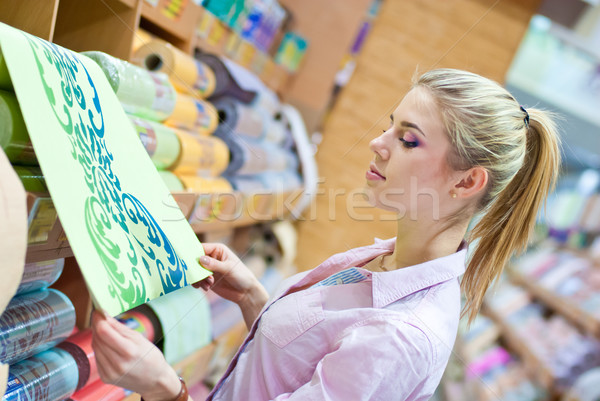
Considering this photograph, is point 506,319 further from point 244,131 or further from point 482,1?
point 244,131

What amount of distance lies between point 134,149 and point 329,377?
22.1 inches

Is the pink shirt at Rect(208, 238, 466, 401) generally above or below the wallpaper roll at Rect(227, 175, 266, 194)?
above

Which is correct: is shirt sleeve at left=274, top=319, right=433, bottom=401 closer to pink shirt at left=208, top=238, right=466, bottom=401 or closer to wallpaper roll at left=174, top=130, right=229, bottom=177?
pink shirt at left=208, top=238, right=466, bottom=401

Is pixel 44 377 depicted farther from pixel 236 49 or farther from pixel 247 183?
pixel 236 49

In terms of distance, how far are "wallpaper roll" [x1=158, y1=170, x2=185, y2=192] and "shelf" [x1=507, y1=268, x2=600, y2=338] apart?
2.18 meters

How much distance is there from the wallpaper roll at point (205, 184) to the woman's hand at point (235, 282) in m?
0.33

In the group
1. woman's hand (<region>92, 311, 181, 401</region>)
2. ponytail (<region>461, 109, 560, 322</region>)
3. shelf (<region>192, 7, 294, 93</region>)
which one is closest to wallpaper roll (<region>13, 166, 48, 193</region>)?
woman's hand (<region>92, 311, 181, 401</region>)

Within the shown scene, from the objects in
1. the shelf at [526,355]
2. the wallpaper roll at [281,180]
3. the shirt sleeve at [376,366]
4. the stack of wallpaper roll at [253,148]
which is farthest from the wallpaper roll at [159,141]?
the shelf at [526,355]

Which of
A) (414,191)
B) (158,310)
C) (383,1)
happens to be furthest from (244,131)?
(383,1)

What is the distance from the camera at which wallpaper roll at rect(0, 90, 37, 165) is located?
2.56ft

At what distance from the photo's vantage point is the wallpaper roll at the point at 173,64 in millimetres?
1526

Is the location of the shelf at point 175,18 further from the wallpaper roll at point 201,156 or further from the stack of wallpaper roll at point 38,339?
the stack of wallpaper roll at point 38,339

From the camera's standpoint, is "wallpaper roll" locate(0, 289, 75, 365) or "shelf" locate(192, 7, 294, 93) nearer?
"wallpaper roll" locate(0, 289, 75, 365)

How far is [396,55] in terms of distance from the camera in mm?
3062
